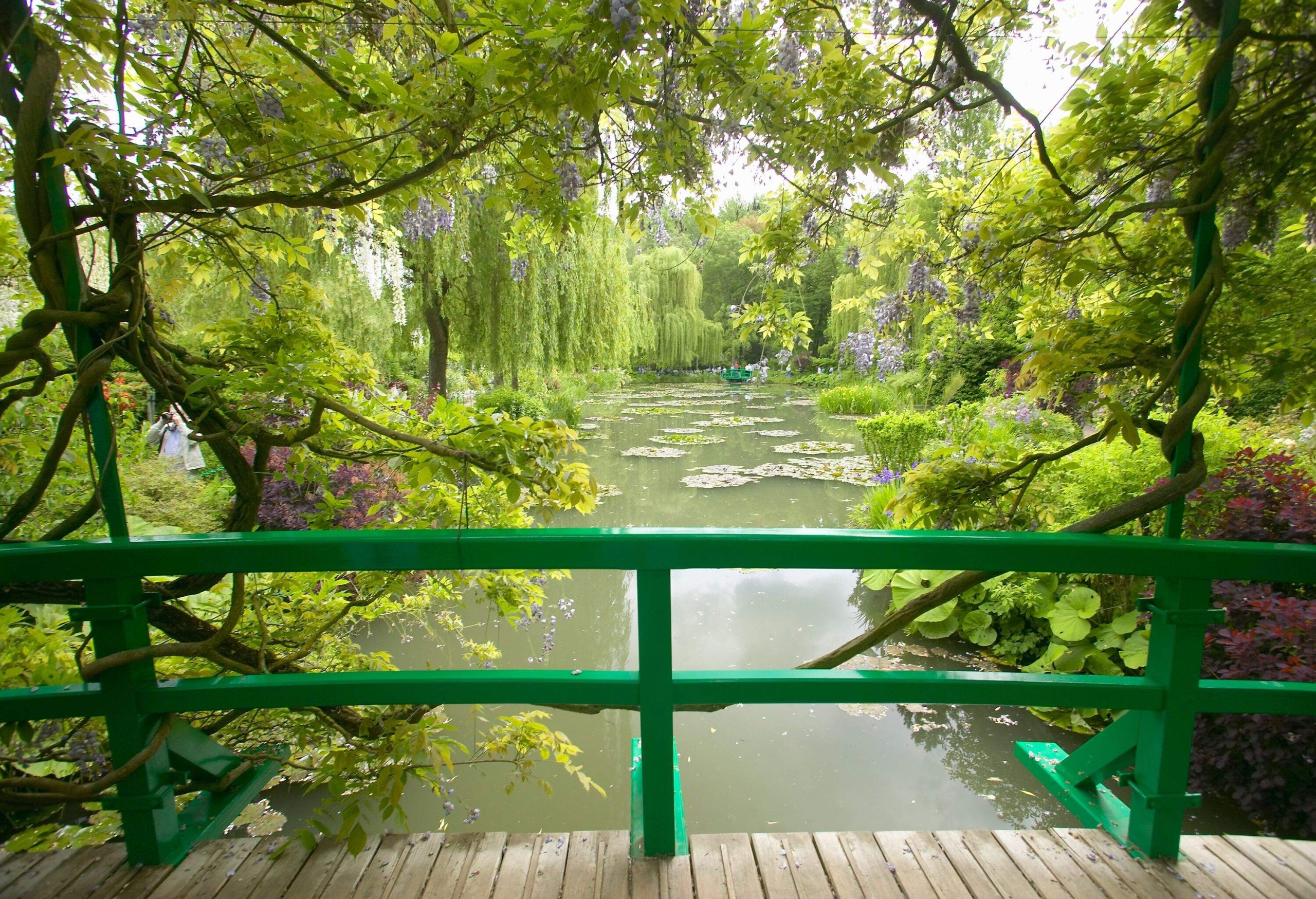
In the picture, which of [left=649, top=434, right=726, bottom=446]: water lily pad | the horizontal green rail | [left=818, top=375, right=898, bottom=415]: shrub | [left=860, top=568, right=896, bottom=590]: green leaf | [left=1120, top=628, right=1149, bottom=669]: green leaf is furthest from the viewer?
[left=818, top=375, right=898, bottom=415]: shrub

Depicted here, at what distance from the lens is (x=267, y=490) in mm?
4801

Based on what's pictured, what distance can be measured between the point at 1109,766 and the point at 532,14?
81.4 inches

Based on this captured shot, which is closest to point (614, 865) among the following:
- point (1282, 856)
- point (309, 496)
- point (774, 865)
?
point (774, 865)

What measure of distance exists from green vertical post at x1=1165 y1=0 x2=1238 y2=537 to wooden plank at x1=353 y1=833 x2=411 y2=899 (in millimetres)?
1688

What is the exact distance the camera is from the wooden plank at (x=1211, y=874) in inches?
49.3

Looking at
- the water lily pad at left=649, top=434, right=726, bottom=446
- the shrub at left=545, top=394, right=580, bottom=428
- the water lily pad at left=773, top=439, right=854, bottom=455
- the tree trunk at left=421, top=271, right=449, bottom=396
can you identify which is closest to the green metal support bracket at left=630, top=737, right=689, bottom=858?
the tree trunk at left=421, top=271, right=449, bottom=396

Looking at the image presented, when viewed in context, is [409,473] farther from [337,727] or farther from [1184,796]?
[1184,796]

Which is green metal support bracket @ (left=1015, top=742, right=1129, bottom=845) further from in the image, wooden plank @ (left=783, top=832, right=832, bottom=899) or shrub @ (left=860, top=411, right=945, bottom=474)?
shrub @ (left=860, top=411, right=945, bottom=474)

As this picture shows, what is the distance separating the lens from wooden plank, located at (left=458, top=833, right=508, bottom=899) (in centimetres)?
124

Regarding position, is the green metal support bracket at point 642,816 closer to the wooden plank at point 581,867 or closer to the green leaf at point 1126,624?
the wooden plank at point 581,867

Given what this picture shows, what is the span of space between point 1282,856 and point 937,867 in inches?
28.8

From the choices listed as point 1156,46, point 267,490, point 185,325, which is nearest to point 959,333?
point 1156,46

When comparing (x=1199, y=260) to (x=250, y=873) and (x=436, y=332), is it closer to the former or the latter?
(x=250, y=873)

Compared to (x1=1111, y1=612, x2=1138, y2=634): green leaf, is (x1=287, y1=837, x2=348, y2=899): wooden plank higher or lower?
higher
